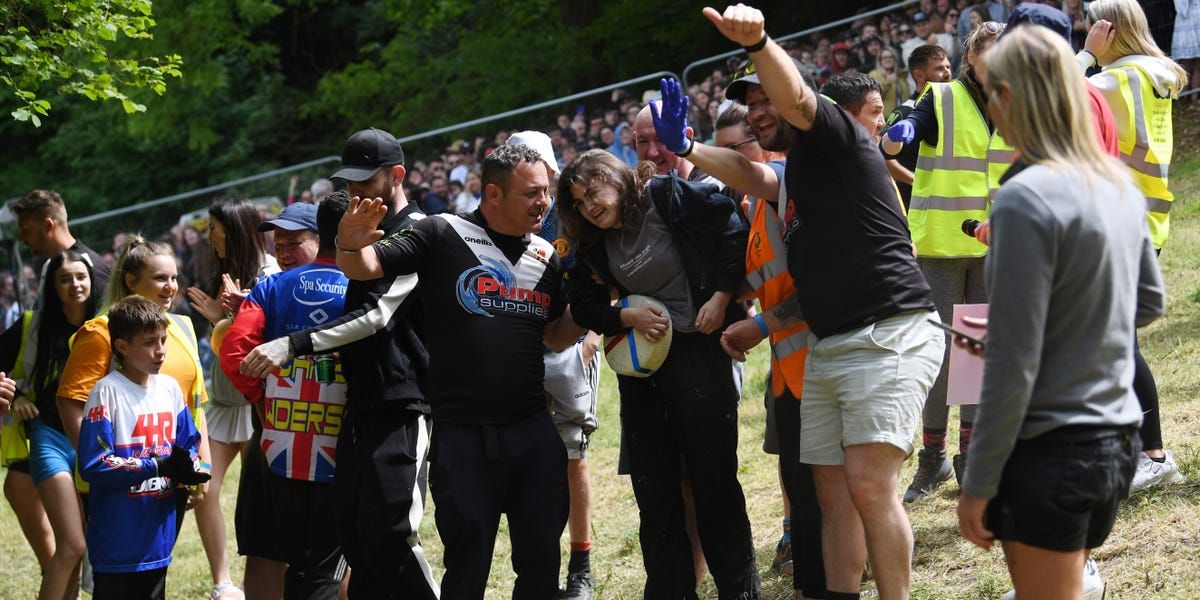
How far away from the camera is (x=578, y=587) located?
596cm

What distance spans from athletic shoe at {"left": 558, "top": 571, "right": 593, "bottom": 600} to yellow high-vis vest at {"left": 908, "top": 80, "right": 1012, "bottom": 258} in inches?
86.1

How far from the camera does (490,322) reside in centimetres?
466

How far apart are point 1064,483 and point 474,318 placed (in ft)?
7.66

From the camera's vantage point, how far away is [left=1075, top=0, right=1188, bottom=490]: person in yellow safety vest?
499 cm

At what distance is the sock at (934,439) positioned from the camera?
6.02m

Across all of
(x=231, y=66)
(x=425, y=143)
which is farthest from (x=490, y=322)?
(x=231, y=66)

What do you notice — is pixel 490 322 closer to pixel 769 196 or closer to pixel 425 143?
pixel 769 196

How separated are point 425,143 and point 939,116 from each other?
29.8ft

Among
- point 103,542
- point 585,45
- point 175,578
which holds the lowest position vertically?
point 175,578

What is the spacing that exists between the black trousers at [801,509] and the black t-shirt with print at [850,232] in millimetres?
613

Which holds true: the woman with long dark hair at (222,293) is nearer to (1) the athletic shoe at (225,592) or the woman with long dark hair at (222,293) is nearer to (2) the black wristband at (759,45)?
(1) the athletic shoe at (225,592)

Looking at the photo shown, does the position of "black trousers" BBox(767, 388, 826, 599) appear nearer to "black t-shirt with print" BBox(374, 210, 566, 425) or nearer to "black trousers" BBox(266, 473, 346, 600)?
"black t-shirt with print" BBox(374, 210, 566, 425)

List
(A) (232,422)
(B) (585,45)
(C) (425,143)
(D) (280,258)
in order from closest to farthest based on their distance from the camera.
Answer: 1. (D) (280,258)
2. (A) (232,422)
3. (C) (425,143)
4. (B) (585,45)

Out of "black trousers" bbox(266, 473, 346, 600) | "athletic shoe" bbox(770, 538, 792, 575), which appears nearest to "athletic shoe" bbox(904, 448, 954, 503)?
"athletic shoe" bbox(770, 538, 792, 575)
